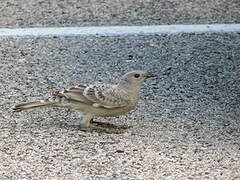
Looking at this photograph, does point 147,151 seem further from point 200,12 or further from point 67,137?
point 200,12

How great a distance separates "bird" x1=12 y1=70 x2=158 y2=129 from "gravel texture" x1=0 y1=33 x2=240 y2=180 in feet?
0.51

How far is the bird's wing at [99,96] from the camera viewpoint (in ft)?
19.4

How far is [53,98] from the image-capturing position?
19.7 feet

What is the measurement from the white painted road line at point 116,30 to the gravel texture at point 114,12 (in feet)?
0.63

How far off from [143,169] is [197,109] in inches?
57.1

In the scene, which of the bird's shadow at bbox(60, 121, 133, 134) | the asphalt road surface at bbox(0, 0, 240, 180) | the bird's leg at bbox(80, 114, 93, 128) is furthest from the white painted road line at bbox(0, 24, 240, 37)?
the bird's leg at bbox(80, 114, 93, 128)

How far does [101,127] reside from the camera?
6.07m

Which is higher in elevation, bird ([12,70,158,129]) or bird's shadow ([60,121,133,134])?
bird ([12,70,158,129])

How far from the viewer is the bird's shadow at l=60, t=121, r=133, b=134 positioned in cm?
600

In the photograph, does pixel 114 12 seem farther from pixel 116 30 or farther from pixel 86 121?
pixel 86 121

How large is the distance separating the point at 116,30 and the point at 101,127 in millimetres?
3013

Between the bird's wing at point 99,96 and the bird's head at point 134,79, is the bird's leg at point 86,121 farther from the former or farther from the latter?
the bird's head at point 134,79

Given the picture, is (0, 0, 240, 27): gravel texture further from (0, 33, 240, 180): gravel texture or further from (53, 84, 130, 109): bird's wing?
(53, 84, 130, 109): bird's wing

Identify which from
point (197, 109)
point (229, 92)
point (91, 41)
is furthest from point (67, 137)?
point (91, 41)
